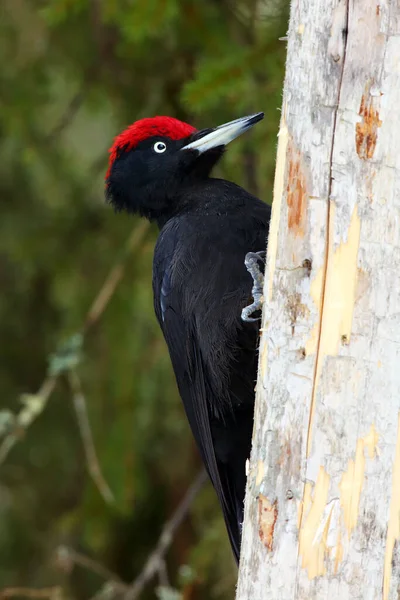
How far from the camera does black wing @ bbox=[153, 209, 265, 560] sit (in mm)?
3174

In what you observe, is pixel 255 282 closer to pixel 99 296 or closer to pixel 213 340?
pixel 213 340

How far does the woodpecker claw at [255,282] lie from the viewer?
295 centimetres

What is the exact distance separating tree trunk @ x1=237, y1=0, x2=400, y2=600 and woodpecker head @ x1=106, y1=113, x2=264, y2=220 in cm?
149

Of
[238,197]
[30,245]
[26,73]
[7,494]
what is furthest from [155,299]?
[7,494]

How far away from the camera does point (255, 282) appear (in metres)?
2.96

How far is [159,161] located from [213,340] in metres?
0.92

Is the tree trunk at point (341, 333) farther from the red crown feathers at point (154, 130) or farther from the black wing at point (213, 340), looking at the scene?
the red crown feathers at point (154, 130)

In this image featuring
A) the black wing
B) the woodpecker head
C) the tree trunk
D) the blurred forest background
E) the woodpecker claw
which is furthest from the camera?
the blurred forest background

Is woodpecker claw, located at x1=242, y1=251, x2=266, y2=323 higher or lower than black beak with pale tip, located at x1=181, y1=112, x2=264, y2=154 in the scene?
lower

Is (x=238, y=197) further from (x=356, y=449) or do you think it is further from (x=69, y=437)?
(x=69, y=437)

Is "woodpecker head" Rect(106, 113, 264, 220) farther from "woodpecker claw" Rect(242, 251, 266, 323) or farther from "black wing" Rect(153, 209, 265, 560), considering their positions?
"woodpecker claw" Rect(242, 251, 266, 323)

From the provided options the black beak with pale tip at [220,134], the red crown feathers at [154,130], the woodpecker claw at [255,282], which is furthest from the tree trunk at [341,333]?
the red crown feathers at [154,130]

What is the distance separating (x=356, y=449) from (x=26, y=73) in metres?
2.98

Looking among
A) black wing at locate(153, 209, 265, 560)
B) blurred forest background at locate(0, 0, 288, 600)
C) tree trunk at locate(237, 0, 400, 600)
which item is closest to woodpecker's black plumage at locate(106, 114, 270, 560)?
black wing at locate(153, 209, 265, 560)
